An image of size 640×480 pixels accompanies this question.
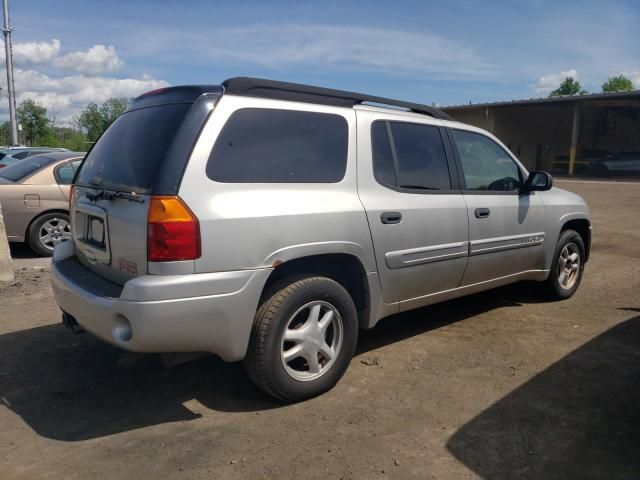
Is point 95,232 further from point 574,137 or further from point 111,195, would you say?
point 574,137

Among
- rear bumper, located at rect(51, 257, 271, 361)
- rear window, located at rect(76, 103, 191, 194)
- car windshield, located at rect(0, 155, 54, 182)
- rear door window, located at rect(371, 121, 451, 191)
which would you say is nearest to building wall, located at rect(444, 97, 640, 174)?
car windshield, located at rect(0, 155, 54, 182)

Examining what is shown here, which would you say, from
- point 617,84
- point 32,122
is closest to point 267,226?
point 32,122

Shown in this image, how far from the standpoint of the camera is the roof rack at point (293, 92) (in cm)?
325

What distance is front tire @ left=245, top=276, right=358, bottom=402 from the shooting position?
3.21 meters

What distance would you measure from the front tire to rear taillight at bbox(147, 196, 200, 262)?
0.60m

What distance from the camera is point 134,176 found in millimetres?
3186

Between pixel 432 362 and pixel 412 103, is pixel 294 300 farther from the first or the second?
pixel 412 103

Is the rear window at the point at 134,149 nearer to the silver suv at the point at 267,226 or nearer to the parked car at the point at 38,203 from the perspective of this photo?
the silver suv at the point at 267,226

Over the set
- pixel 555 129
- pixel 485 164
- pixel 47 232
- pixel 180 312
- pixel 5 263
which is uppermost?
pixel 555 129

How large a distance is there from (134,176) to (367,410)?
6.35 ft

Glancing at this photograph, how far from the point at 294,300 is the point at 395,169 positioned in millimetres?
1288

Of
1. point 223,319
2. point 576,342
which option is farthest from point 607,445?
point 223,319

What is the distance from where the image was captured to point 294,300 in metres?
3.28

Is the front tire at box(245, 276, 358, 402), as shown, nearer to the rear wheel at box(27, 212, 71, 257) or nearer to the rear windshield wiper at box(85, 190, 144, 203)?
the rear windshield wiper at box(85, 190, 144, 203)
